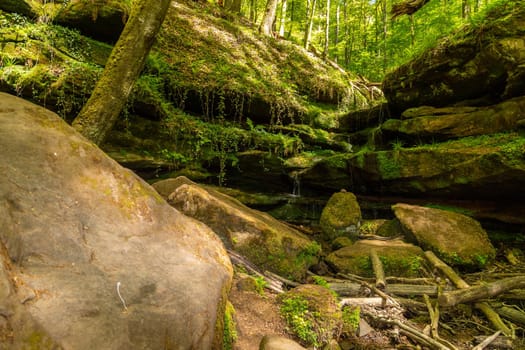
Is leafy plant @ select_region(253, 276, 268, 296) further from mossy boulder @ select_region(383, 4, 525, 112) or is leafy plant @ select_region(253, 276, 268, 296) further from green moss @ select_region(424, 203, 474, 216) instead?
mossy boulder @ select_region(383, 4, 525, 112)

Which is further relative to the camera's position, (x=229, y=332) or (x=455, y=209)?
(x=455, y=209)

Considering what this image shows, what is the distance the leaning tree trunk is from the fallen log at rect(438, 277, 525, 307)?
6.20 metres

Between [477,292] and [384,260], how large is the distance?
5.16 feet

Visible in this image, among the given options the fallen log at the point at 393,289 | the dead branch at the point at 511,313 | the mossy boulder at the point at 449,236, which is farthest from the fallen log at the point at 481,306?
the mossy boulder at the point at 449,236

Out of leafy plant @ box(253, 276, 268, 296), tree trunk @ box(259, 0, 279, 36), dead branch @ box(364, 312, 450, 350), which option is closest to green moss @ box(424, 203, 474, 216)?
dead branch @ box(364, 312, 450, 350)

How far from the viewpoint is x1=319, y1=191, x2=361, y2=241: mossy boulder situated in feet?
25.2

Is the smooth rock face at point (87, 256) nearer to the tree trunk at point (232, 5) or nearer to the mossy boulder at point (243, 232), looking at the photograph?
the mossy boulder at point (243, 232)

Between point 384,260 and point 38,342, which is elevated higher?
point 38,342

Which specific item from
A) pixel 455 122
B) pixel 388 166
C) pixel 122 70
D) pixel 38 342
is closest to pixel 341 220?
pixel 388 166

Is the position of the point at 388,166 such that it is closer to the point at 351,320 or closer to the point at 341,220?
the point at 341,220

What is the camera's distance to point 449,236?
636cm

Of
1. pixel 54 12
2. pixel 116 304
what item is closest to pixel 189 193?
pixel 116 304

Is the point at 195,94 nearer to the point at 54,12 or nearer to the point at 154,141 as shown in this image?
the point at 154,141

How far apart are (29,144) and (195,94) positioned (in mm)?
7113
